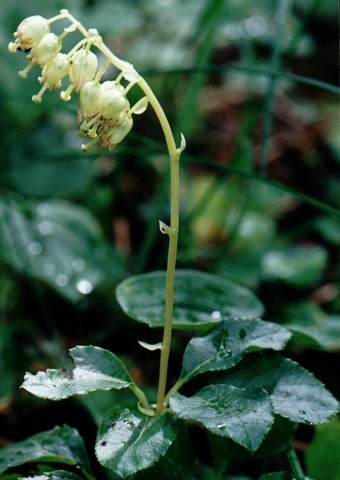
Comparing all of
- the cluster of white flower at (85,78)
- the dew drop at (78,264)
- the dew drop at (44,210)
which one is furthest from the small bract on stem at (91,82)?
the dew drop at (44,210)

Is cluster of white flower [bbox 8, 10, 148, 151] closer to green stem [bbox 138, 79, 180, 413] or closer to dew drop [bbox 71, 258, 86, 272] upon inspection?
green stem [bbox 138, 79, 180, 413]

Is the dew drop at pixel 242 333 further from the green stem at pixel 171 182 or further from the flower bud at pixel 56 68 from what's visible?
the flower bud at pixel 56 68

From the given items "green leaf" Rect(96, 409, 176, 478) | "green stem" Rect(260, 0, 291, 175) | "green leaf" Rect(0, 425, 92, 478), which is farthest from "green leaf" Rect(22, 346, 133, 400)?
"green stem" Rect(260, 0, 291, 175)

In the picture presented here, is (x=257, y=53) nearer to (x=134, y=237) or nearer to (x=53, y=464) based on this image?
(x=134, y=237)

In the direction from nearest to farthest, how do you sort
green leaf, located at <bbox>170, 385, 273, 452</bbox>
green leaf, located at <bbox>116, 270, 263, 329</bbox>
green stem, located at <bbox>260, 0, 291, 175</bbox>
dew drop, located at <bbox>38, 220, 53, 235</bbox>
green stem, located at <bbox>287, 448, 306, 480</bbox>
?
green leaf, located at <bbox>170, 385, 273, 452</bbox> < green stem, located at <bbox>287, 448, 306, 480</bbox> < green leaf, located at <bbox>116, 270, 263, 329</bbox> < green stem, located at <bbox>260, 0, 291, 175</bbox> < dew drop, located at <bbox>38, 220, 53, 235</bbox>

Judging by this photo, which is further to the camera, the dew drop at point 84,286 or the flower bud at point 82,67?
the dew drop at point 84,286

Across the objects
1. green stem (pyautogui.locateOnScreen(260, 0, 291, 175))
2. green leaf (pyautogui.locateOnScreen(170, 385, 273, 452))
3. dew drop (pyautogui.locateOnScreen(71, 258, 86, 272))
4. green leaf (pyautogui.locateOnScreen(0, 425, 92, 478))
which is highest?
green stem (pyautogui.locateOnScreen(260, 0, 291, 175))

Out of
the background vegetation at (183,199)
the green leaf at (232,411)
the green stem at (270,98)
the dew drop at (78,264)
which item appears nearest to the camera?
the green leaf at (232,411)
